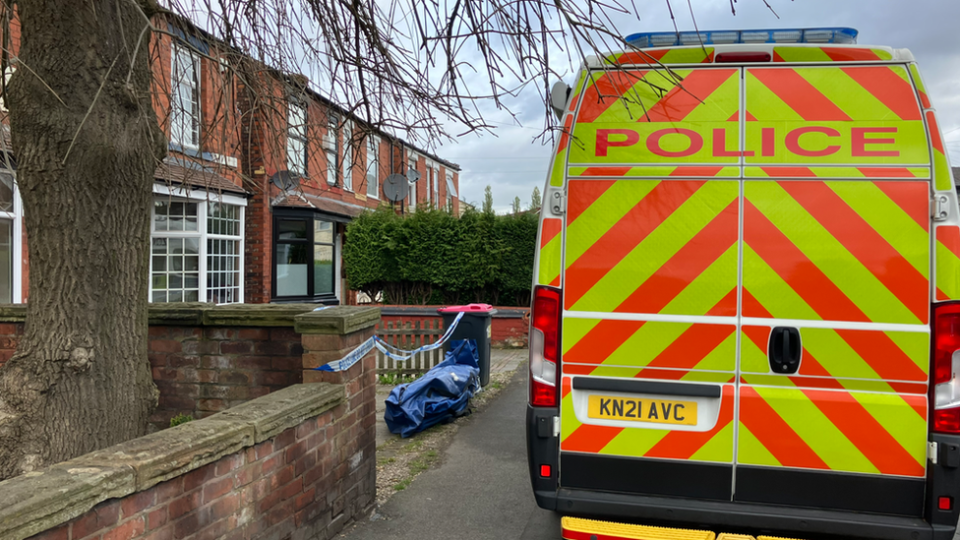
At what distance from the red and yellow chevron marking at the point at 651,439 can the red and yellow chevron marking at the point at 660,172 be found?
0.95m

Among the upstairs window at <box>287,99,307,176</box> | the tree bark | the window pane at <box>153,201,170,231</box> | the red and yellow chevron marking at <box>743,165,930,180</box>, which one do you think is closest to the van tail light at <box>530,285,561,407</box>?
the red and yellow chevron marking at <box>743,165,930,180</box>

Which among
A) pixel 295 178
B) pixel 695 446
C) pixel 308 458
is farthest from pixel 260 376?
pixel 695 446

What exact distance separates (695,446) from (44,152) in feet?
Result: 10.6

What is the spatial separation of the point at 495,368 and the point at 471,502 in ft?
18.3

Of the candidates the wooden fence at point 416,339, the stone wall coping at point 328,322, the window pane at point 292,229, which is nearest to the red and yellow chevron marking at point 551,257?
the stone wall coping at point 328,322

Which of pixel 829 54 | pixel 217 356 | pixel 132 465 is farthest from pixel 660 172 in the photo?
pixel 217 356

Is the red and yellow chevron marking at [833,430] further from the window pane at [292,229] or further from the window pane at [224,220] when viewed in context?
the window pane at [292,229]

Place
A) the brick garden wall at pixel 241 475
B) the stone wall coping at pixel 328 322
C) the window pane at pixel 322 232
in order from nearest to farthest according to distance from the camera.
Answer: the brick garden wall at pixel 241 475, the stone wall coping at pixel 328 322, the window pane at pixel 322 232

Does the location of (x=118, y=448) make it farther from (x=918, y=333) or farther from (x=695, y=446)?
(x=918, y=333)

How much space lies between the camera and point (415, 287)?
15.0 metres

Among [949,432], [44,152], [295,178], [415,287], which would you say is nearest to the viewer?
[949,432]

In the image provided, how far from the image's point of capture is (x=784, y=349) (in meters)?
3.05

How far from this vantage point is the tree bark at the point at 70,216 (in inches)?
125

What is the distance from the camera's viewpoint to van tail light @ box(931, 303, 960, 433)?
2.89 metres
